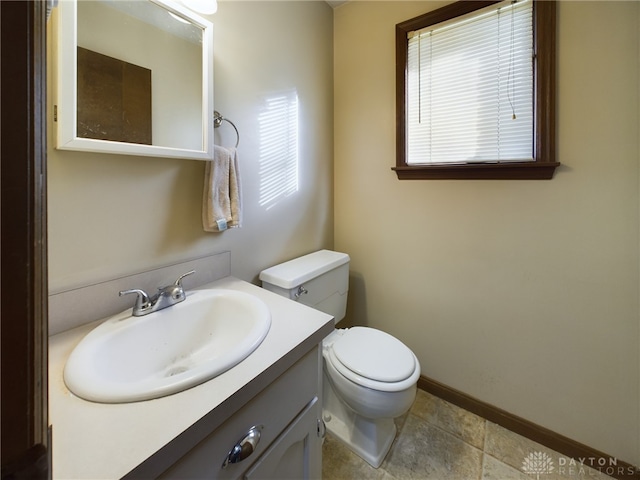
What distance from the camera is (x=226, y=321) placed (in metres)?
0.96

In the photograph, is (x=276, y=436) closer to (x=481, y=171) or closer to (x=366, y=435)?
(x=366, y=435)

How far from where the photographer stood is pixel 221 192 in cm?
108

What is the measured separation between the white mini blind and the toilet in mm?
836

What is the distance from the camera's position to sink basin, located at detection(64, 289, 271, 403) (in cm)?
55

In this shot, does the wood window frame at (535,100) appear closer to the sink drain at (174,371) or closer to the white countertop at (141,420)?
the white countertop at (141,420)

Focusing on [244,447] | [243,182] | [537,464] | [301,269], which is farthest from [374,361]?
[243,182]

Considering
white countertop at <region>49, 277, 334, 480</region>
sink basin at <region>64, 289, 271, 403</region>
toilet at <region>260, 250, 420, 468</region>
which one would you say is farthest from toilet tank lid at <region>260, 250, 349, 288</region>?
white countertop at <region>49, 277, 334, 480</region>

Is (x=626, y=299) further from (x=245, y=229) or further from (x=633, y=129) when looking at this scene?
(x=245, y=229)

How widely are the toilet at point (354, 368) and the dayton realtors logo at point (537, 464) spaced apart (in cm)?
58

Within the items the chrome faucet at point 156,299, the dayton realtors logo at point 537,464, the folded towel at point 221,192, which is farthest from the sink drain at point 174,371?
the dayton realtors logo at point 537,464

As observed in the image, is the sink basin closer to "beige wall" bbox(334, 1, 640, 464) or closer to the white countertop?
the white countertop

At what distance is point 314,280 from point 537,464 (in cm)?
130

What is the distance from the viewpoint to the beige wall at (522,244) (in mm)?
1090

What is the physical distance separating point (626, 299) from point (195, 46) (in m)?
1.94
